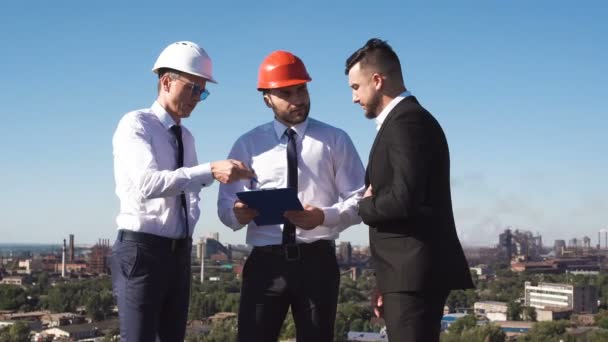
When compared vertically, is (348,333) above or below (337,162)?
below

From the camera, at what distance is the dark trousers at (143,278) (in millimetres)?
2678

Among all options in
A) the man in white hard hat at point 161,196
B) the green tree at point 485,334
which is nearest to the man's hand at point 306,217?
the man in white hard hat at point 161,196

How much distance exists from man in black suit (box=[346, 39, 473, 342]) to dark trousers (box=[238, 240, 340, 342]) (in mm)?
330

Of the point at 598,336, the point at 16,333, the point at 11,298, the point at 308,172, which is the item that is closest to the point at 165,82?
the point at 308,172

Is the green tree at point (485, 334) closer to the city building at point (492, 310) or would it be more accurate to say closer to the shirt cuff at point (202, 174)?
the city building at point (492, 310)

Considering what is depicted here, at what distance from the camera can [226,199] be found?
2.92 metres

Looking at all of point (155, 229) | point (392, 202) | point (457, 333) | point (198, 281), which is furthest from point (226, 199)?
point (198, 281)

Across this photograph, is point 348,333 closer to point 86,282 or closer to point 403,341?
point 86,282

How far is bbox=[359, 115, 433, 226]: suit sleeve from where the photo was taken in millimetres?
2350

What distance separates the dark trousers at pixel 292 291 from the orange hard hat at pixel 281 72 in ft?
1.79

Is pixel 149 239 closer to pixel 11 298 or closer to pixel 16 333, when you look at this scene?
pixel 16 333

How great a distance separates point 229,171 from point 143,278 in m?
0.45

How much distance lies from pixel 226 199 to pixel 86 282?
53.0 meters

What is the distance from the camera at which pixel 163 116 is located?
2.83 metres
